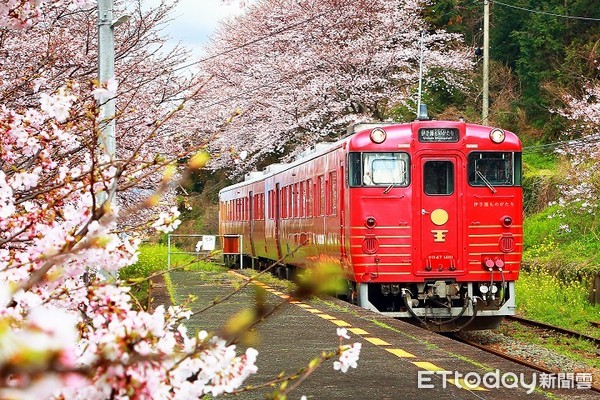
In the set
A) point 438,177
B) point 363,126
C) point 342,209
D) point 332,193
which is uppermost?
point 363,126

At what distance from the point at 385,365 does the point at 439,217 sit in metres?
5.58

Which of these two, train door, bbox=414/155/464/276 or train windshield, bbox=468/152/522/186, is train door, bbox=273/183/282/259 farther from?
train windshield, bbox=468/152/522/186

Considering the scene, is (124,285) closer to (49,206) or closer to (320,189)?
(49,206)

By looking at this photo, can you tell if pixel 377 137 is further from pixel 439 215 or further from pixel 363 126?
pixel 439 215

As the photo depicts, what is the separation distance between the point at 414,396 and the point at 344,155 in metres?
7.48

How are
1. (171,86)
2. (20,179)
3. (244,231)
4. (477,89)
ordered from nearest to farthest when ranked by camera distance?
(20,179)
(171,86)
(244,231)
(477,89)

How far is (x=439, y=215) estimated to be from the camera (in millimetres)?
14039

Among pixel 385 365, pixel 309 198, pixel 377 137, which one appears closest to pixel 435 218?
pixel 377 137

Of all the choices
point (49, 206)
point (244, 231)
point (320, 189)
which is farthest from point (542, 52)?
point (49, 206)

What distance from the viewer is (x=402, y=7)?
32.7 meters

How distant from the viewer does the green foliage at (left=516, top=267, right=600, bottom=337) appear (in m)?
17.0

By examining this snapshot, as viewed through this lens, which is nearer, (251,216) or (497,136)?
(497,136)

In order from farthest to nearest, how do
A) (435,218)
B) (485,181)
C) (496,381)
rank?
(485,181) → (435,218) → (496,381)

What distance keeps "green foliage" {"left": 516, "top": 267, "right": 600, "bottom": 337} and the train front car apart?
2603 millimetres
